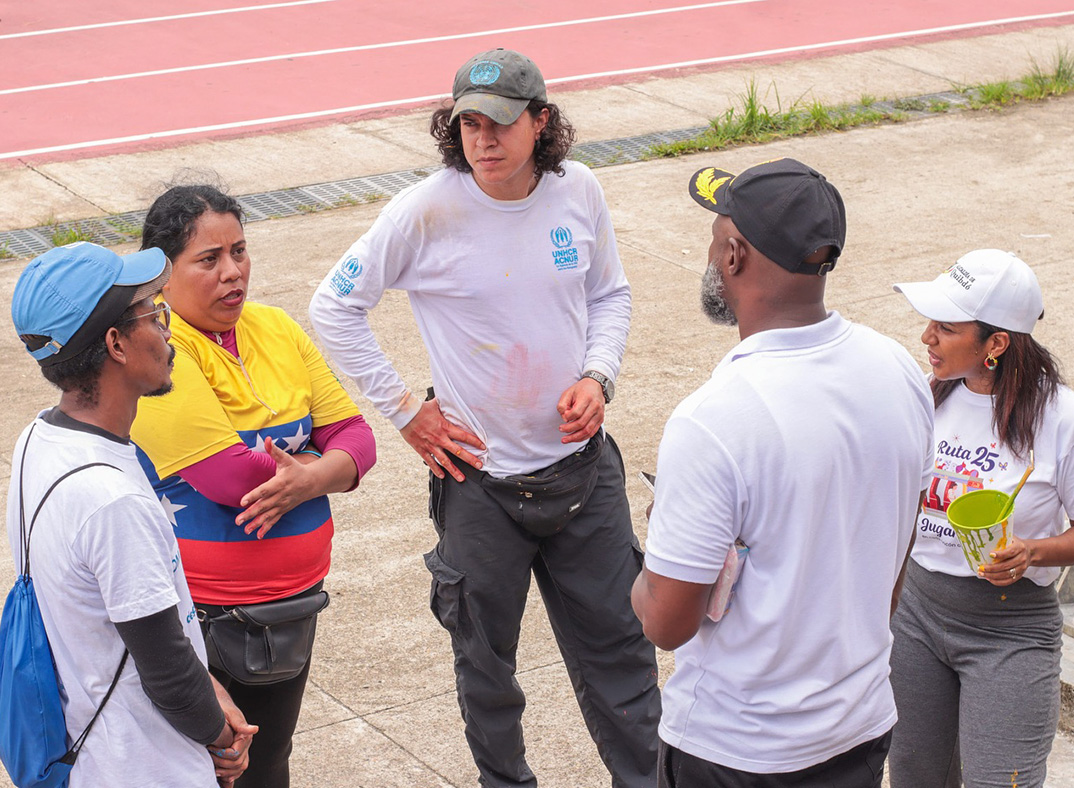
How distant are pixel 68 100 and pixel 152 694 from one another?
1086cm

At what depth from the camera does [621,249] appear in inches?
335

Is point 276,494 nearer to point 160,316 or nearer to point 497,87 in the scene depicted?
point 160,316

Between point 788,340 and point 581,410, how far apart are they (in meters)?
1.24

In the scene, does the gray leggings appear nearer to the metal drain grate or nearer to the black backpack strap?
the black backpack strap

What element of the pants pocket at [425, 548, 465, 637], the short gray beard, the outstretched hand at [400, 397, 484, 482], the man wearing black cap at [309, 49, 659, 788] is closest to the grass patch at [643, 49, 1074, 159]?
the man wearing black cap at [309, 49, 659, 788]

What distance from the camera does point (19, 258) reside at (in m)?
8.18

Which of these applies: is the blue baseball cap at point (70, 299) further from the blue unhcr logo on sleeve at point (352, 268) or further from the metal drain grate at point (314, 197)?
the metal drain grate at point (314, 197)

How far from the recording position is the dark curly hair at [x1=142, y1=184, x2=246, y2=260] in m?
3.33

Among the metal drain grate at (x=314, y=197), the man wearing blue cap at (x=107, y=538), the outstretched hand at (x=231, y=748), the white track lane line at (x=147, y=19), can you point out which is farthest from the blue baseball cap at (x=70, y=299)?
the white track lane line at (x=147, y=19)

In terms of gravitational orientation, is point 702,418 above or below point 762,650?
above

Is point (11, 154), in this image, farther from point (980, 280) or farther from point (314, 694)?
point (980, 280)

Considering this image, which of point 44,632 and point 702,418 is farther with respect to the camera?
point 44,632

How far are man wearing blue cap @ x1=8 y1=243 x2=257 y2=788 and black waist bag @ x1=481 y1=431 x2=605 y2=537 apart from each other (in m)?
1.15

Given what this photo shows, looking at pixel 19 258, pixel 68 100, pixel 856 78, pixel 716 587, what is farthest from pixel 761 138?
pixel 716 587
